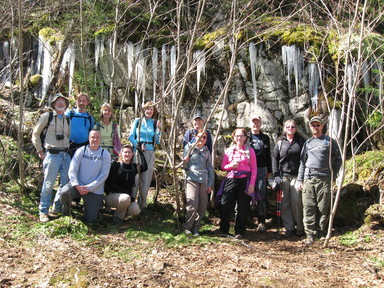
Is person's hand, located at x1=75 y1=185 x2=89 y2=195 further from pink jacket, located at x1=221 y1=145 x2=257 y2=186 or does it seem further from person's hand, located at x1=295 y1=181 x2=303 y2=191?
person's hand, located at x1=295 y1=181 x2=303 y2=191

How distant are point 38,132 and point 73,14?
7125mm

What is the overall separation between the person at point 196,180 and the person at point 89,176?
1225 millimetres

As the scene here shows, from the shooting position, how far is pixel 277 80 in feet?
31.4

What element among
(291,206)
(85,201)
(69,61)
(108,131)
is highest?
(69,61)

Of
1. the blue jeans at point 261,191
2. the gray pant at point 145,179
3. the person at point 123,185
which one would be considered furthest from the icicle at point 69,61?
the blue jeans at point 261,191

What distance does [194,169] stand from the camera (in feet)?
17.3

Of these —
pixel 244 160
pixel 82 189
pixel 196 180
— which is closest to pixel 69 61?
pixel 82 189

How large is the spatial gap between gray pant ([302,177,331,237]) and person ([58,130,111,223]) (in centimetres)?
303

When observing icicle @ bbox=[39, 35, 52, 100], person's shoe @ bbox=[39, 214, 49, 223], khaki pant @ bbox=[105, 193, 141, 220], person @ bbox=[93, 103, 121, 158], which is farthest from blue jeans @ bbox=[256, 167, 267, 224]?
icicle @ bbox=[39, 35, 52, 100]

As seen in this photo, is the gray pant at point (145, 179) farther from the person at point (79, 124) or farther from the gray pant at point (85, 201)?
the person at point (79, 124)

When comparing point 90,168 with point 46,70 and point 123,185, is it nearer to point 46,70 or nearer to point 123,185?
point 123,185

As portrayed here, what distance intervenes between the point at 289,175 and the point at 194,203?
162 cm

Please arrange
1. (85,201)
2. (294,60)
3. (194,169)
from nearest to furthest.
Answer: (85,201) < (194,169) < (294,60)

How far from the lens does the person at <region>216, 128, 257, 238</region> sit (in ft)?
17.4
